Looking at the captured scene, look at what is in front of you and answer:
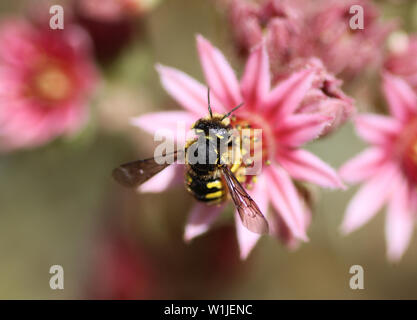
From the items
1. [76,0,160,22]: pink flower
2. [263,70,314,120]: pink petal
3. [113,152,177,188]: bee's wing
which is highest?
[76,0,160,22]: pink flower

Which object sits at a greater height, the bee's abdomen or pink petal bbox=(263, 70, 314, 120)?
pink petal bbox=(263, 70, 314, 120)

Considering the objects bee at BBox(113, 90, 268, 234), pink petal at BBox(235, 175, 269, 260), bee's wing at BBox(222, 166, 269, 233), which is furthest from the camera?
pink petal at BBox(235, 175, 269, 260)

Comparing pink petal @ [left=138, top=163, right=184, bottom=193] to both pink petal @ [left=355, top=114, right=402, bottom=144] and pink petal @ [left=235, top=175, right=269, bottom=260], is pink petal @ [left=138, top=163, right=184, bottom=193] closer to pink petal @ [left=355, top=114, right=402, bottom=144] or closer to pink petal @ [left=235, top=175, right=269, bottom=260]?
pink petal @ [left=235, top=175, right=269, bottom=260]

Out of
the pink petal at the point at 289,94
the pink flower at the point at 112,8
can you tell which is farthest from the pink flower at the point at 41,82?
the pink petal at the point at 289,94

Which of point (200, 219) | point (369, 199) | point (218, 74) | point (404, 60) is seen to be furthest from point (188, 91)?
point (404, 60)

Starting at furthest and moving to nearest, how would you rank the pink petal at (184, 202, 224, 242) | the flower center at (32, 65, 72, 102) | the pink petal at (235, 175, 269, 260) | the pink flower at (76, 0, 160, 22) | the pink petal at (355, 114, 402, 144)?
1. the flower center at (32, 65, 72, 102)
2. the pink flower at (76, 0, 160, 22)
3. the pink petal at (355, 114, 402, 144)
4. the pink petal at (184, 202, 224, 242)
5. the pink petal at (235, 175, 269, 260)

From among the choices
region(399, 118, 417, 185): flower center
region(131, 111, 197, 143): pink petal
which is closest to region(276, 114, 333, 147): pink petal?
region(131, 111, 197, 143): pink petal

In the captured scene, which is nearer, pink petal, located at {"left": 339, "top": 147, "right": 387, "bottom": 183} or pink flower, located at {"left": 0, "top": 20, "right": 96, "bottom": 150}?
pink petal, located at {"left": 339, "top": 147, "right": 387, "bottom": 183}
